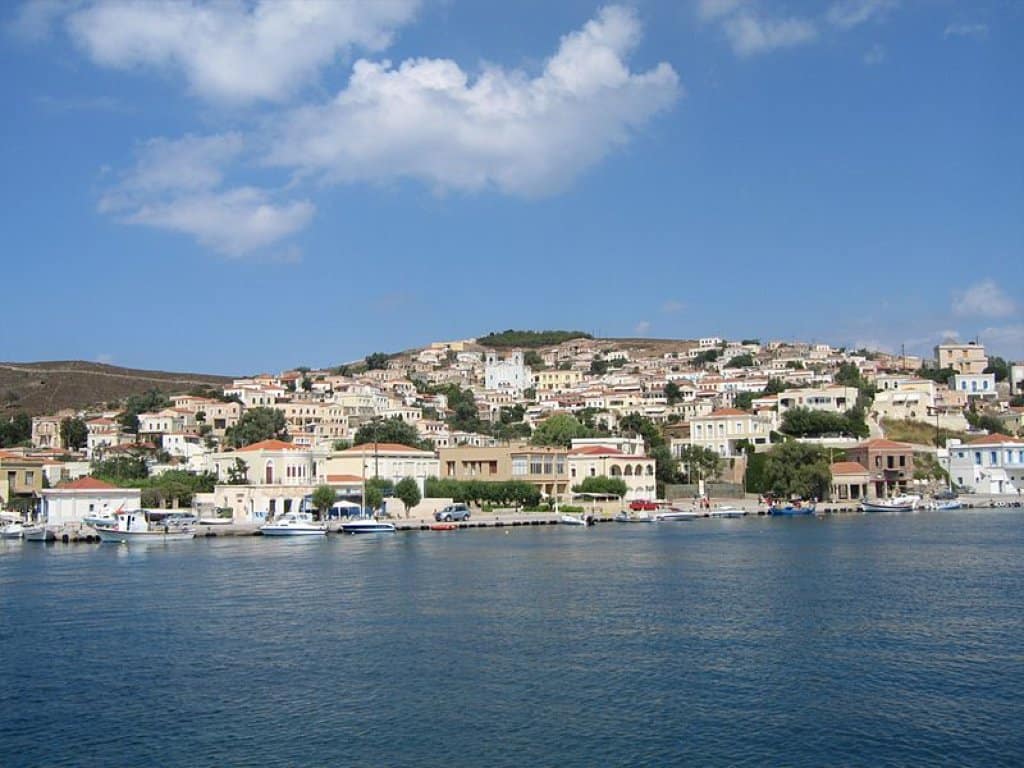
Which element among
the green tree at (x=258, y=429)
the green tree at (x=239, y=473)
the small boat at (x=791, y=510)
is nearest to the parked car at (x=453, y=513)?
the green tree at (x=239, y=473)

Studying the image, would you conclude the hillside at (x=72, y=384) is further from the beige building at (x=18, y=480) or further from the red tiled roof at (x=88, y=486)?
the red tiled roof at (x=88, y=486)

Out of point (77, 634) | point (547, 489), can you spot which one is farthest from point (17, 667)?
point (547, 489)

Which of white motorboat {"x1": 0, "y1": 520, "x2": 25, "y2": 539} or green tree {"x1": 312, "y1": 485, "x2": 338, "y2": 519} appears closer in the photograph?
white motorboat {"x1": 0, "y1": 520, "x2": 25, "y2": 539}

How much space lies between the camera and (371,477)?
64750 millimetres

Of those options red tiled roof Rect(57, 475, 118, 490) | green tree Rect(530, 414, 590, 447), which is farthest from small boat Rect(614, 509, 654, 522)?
red tiled roof Rect(57, 475, 118, 490)

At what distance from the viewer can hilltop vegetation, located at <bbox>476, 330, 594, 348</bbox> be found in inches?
7554

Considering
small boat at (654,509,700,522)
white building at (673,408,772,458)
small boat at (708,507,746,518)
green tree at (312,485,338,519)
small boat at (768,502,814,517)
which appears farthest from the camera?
white building at (673,408,772,458)

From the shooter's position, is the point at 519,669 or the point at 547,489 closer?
the point at 519,669

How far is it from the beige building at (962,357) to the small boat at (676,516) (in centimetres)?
7094

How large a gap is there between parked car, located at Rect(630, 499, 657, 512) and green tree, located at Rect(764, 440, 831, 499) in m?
9.82

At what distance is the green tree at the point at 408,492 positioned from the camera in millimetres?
62625

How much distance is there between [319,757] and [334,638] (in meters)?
8.08

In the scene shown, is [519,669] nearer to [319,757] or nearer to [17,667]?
[319,757]

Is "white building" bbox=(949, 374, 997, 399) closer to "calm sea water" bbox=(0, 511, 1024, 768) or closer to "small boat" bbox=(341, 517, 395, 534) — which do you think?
"small boat" bbox=(341, 517, 395, 534)
